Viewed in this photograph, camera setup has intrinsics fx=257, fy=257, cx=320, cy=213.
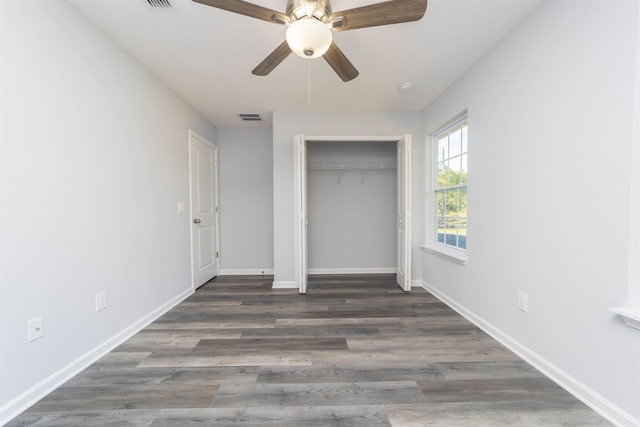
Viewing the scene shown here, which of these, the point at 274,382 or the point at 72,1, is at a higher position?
the point at 72,1

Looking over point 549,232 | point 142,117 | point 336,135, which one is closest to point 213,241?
point 142,117

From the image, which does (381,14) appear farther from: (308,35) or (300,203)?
(300,203)

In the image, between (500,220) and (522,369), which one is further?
(500,220)

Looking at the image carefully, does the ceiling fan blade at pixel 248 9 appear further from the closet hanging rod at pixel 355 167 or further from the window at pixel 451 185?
the closet hanging rod at pixel 355 167

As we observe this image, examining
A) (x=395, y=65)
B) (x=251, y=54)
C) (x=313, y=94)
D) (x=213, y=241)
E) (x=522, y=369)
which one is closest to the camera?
(x=522, y=369)

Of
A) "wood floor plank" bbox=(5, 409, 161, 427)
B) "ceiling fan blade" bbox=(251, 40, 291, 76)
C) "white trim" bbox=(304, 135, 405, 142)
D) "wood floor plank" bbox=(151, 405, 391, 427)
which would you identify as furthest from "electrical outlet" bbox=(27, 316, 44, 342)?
"white trim" bbox=(304, 135, 405, 142)

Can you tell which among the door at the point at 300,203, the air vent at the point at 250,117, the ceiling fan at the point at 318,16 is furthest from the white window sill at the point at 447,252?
the air vent at the point at 250,117

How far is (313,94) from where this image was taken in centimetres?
303

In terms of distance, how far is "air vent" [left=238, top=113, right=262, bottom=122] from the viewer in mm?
3661

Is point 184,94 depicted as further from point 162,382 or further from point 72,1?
point 162,382

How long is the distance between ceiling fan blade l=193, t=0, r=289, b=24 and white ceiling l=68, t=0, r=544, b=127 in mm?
290

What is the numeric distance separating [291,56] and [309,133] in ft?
4.35

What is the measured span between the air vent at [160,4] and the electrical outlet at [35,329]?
6.84 ft

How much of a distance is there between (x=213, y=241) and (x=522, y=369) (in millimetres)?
3899
